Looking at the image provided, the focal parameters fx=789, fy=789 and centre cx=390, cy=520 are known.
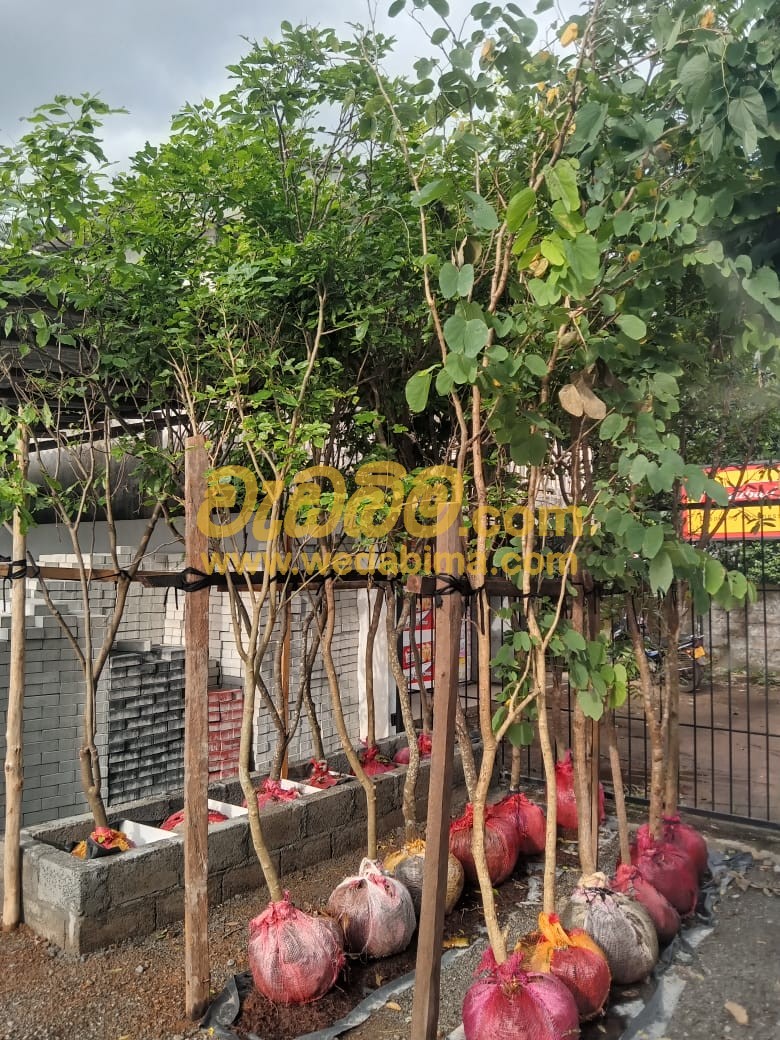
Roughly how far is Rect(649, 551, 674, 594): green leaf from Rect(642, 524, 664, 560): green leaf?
0.02 metres

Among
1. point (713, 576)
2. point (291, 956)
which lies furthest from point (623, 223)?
point (291, 956)

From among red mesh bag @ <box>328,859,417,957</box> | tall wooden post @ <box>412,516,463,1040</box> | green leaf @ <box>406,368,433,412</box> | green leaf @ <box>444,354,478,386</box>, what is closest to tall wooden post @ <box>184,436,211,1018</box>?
red mesh bag @ <box>328,859,417,957</box>

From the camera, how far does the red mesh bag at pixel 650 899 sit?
13.0ft

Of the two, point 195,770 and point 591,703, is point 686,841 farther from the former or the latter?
point 195,770

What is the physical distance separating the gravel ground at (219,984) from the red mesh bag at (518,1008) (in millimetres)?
515

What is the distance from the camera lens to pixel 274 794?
16.6 ft

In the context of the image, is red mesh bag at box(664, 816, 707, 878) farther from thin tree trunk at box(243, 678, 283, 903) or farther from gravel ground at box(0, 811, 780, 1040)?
thin tree trunk at box(243, 678, 283, 903)

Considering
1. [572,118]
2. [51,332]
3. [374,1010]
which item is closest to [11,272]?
[51,332]

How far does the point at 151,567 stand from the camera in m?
6.54

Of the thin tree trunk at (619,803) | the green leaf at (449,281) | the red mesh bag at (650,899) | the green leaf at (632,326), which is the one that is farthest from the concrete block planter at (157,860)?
the green leaf at (632,326)

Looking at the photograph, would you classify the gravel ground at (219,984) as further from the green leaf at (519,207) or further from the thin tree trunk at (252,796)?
the green leaf at (519,207)

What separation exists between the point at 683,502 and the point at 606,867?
95.1 inches

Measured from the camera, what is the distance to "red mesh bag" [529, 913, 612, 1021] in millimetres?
3184

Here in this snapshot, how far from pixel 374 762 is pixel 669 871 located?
7.99 ft
